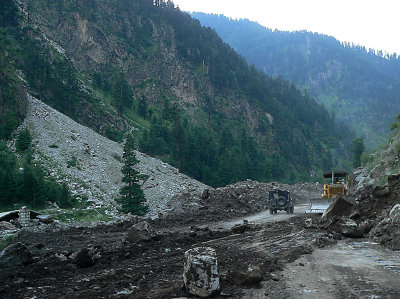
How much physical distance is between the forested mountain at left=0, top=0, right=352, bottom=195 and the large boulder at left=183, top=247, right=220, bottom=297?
3637cm

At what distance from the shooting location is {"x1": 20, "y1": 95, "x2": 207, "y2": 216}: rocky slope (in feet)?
101

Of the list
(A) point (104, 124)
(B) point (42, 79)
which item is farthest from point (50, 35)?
(A) point (104, 124)

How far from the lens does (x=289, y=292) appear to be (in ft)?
19.4

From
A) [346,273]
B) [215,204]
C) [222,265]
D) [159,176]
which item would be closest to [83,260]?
[222,265]

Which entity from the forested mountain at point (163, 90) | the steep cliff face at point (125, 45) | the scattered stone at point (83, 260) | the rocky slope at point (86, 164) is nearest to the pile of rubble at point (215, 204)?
the rocky slope at point (86, 164)

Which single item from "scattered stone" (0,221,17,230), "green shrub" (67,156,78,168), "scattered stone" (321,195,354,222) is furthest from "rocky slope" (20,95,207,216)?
"scattered stone" (321,195,354,222)

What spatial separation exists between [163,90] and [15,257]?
96603mm

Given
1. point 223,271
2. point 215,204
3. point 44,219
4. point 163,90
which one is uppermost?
point 163,90

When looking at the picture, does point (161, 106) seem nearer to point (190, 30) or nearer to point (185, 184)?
point (190, 30)

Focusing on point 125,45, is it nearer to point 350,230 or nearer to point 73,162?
point 73,162

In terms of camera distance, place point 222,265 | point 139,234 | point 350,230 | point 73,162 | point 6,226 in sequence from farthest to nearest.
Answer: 1. point 73,162
2. point 6,226
3. point 350,230
4. point 139,234
5. point 222,265

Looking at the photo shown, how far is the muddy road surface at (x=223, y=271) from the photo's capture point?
19.5ft

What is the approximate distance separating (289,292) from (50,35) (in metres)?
98.3

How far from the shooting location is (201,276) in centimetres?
562
